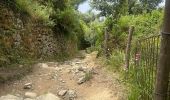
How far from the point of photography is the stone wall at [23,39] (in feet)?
31.9

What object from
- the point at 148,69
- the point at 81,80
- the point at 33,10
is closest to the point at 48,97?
the point at 81,80

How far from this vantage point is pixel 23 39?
11.1 meters

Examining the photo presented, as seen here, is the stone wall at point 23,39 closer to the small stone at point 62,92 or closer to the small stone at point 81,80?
the small stone at point 62,92

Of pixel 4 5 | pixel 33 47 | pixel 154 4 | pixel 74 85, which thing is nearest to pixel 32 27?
pixel 33 47

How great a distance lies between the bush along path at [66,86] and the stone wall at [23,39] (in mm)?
1051

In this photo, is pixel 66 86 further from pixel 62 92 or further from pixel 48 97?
pixel 48 97

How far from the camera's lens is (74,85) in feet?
28.3

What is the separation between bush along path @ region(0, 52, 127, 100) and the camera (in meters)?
7.57

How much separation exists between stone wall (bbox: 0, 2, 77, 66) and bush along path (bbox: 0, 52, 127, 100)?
1.05m

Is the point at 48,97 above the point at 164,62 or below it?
below

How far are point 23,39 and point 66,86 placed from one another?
130 inches

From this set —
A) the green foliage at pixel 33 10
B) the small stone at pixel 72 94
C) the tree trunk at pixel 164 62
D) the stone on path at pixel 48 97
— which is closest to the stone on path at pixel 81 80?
the small stone at pixel 72 94

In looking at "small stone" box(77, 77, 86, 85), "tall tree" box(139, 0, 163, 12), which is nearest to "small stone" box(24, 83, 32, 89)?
"small stone" box(77, 77, 86, 85)

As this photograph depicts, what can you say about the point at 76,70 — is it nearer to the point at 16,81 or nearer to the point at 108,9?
the point at 16,81
